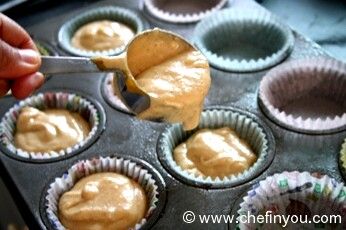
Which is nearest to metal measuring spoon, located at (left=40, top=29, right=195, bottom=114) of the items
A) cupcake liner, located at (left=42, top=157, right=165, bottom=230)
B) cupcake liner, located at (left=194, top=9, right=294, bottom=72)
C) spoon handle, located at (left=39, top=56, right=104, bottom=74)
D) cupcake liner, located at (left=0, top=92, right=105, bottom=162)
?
spoon handle, located at (left=39, top=56, right=104, bottom=74)

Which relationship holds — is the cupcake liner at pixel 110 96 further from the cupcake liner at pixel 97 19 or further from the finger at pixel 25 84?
the finger at pixel 25 84

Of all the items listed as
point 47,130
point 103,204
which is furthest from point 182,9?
point 103,204

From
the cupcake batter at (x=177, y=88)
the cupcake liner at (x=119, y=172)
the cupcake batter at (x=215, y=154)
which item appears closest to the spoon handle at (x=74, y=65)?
the cupcake batter at (x=177, y=88)

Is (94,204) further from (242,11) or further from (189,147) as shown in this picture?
(242,11)

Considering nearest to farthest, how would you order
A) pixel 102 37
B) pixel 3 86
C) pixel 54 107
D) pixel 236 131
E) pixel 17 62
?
pixel 17 62, pixel 3 86, pixel 236 131, pixel 54 107, pixel 102 37

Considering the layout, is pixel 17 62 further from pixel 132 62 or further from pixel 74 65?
pixel 132 62

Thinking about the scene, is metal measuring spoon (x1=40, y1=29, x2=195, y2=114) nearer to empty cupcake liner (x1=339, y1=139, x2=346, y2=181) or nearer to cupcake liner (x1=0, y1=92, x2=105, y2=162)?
cupcake liner (x1=0, y1=92, x2=105, y2=162)

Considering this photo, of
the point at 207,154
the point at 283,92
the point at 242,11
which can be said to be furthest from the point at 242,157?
the point at 242,11
